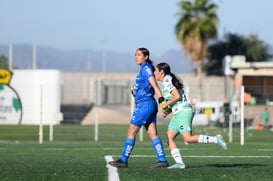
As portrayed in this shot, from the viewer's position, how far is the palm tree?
228 ft

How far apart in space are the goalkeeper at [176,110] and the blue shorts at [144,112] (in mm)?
219

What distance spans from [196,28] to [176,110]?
2220 inches

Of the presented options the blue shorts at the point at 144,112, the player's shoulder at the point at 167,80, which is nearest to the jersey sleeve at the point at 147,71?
the player's shoulder at the point at 167,80

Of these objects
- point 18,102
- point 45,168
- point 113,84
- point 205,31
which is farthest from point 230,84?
point 45,168

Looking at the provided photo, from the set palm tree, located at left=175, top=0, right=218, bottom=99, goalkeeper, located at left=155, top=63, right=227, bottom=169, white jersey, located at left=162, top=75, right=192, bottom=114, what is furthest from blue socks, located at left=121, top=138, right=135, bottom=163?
palm tree, located at left=175, top=0, right=218, bottom=99

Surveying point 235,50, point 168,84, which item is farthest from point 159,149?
point 235,50

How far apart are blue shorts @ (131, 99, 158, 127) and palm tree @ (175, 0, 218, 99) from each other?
55.7m

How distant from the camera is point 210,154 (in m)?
18.0

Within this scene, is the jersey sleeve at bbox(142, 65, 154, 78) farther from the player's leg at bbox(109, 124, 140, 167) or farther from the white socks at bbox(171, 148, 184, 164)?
the white socks at bbox(171, 148, 184, 164)

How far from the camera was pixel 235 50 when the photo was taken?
96000mm

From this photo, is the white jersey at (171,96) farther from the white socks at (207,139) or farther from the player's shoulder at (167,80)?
the white socks at (207,139)

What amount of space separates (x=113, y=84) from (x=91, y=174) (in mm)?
61401

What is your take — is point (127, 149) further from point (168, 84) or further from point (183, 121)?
point (168, 84)

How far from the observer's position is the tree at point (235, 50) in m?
94.0
